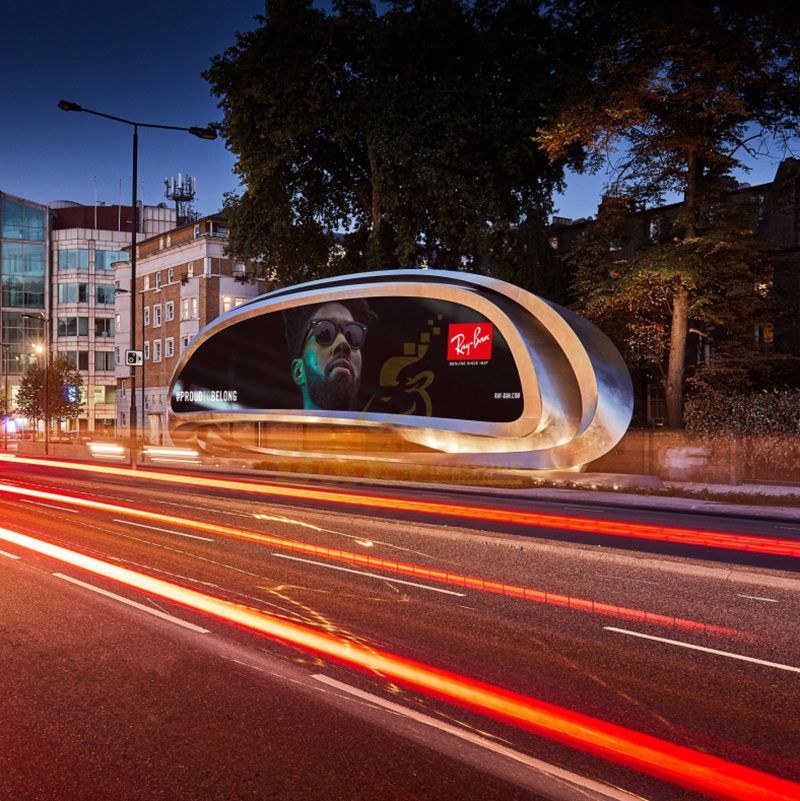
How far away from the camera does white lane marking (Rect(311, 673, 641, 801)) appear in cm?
512

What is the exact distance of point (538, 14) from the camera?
4525 cm

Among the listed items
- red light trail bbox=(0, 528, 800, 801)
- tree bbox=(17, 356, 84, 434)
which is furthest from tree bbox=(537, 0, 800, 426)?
tree bbox=(17, 356, 84, 434)

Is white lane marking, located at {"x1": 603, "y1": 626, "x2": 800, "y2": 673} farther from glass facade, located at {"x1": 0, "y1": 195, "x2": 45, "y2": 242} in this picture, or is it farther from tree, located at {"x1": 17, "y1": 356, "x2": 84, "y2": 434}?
glass facade, located at {"x1": 0, "y1": 195, "x2": 45, "y2": 242}

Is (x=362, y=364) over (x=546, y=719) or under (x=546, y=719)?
over

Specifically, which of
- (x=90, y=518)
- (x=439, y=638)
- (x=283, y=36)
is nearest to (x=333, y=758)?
(x=439, y=638)

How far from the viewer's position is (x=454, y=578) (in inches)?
481

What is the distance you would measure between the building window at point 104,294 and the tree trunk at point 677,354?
7937 centimetres

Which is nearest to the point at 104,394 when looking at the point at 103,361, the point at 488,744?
the point at 103,361

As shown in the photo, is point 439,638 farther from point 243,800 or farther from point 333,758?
point 243,800

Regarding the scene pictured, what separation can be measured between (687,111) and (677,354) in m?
9.41

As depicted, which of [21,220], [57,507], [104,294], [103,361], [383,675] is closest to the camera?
[383,675]

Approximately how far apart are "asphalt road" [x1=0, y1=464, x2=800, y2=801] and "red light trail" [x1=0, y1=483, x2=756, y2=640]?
44 mm

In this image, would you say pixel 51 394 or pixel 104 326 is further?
pixel 104 326

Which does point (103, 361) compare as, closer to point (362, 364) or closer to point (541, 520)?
point (362, 364)
